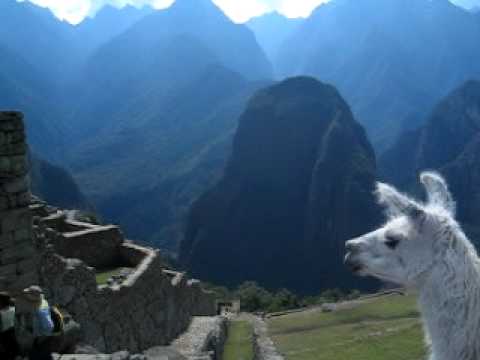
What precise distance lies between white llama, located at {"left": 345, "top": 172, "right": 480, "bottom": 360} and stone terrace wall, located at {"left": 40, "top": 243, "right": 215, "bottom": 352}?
22.9ft

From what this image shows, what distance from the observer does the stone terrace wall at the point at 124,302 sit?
9.68 m

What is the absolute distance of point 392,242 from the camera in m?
3.36

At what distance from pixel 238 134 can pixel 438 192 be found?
97.0 meters

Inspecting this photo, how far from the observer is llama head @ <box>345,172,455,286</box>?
3232 mm

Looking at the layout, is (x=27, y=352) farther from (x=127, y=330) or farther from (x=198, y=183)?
(x=198, y=183)

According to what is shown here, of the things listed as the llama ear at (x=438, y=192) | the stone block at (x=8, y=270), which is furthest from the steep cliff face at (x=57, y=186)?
the llama ear at (x=438, y=192)

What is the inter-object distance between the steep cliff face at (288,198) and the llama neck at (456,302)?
6868 cm

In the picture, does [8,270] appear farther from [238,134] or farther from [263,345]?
[238,134]

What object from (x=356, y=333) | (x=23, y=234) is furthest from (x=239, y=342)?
(x=23, y=234)

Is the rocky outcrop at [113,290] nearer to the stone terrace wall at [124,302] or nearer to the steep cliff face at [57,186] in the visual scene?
the stone terrace wall at [124,302]

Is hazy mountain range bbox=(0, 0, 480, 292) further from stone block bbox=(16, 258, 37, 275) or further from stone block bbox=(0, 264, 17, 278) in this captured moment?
stone block bbox=(0, 264, 17, 278)

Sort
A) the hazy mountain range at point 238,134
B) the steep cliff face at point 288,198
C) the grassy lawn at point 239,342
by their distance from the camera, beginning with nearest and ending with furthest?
the grassy lawn at point 239,342, the steep cliff face at point 288,198, the hazy mountain range at point 238,134

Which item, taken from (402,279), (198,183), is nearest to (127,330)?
(402,279)

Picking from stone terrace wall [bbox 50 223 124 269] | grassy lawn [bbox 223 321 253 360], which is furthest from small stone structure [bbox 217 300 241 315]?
stone terrace wall [bbox 50 223 124 269]
